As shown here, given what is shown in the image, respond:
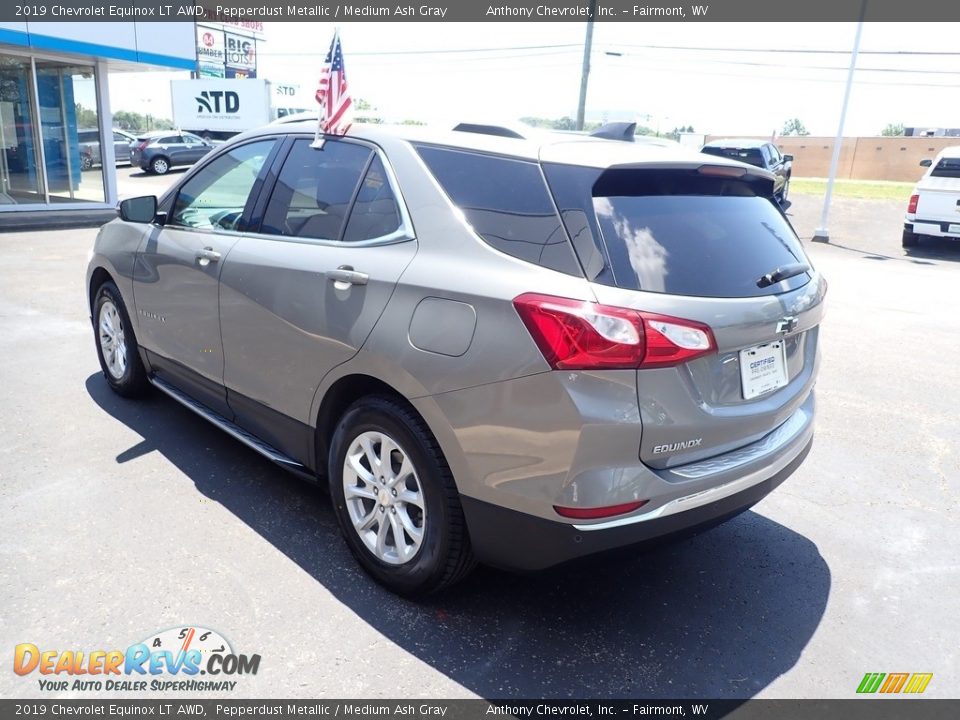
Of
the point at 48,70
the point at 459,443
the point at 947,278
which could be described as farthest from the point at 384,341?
the point at 48,70

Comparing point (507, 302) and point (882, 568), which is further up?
point (507, 302)

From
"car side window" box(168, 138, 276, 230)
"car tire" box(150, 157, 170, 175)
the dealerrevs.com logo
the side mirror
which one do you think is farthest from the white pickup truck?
"car tire" box(150, 157, 170, 175)

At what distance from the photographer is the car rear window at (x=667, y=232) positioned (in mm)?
2441

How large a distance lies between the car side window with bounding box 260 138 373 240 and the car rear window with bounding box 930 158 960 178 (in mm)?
14861

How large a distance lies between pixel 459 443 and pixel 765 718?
1372 mm

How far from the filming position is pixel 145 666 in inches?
102

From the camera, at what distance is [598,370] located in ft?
7.60

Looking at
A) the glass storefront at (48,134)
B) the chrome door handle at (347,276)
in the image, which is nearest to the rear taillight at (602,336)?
the chrome door handle at (347,276)

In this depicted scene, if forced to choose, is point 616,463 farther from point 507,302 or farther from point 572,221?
point 572,221

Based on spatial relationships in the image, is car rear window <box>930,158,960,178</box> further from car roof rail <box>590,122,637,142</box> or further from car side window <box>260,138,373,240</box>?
car side window <box>260,138,373,240</box>

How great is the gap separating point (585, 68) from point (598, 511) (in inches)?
974

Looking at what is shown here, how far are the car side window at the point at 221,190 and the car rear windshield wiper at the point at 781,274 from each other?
2497 millimetres

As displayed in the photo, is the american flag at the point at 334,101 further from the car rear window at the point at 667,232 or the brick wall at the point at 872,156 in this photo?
the brick wall at the point at 872,156

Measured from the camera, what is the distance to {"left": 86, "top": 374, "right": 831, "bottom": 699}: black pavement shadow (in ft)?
8.49
